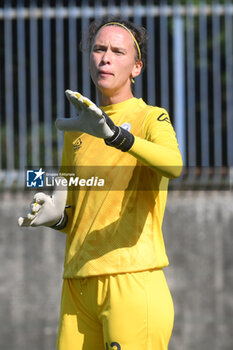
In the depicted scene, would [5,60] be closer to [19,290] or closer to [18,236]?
[18,236]

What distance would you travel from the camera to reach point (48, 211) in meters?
3.57

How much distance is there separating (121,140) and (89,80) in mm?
3770

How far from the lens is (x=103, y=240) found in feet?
11.3

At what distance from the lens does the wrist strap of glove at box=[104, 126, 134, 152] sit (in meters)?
3.15

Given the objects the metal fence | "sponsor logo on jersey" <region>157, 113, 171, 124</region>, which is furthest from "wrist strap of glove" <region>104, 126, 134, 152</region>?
the metal fence

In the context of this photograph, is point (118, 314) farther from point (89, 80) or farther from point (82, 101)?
point (89, 80)

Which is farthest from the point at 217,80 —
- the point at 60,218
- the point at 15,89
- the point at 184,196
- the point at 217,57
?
the point at 60,218

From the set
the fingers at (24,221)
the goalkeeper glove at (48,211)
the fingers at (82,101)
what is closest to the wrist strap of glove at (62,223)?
the goalkeeper glove at (48,211)

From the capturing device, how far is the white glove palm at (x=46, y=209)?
3.46 meters

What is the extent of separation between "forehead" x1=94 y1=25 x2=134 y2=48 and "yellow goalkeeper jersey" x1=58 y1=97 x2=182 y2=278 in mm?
324

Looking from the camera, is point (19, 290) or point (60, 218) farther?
point (19, 290)

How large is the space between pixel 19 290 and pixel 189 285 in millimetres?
1413

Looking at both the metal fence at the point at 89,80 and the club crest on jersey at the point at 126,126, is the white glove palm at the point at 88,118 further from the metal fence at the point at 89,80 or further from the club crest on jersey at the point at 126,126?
the metal fence at the point at 89,80

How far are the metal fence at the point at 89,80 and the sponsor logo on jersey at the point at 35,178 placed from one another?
272cm
